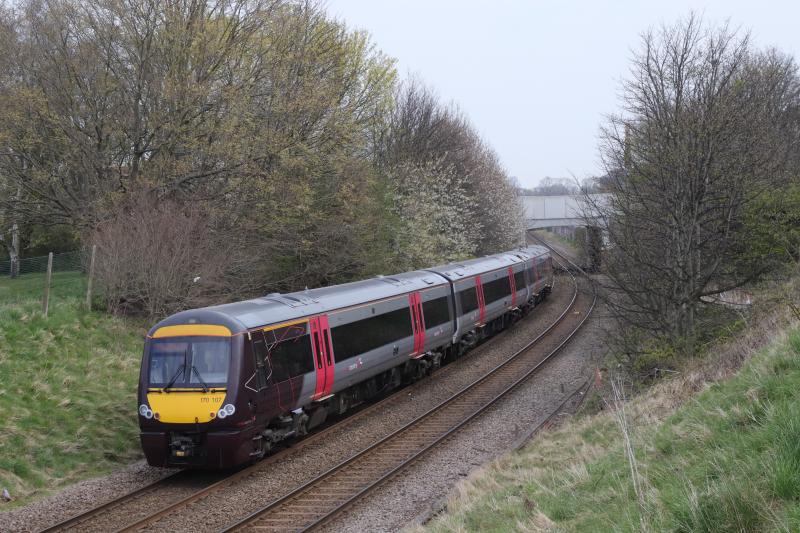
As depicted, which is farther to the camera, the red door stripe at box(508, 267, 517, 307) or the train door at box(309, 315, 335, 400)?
the red door stripe at box(508, 267, 517, 307)

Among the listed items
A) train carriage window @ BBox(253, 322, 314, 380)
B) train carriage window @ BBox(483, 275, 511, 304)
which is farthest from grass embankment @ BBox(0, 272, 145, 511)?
train carriage window @ BBox(483, 275, 511, 304)

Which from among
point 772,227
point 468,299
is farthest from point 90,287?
point 772,227

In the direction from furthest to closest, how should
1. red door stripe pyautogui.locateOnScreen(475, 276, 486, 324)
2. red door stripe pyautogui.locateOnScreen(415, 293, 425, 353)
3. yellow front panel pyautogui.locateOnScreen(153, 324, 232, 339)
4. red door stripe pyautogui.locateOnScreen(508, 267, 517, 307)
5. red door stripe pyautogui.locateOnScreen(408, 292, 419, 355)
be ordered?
red door stripe pyautogui.locateOnScreen(508, 267, 517, 307), red door stripe pyautogui.locateOnScreen(475, 276, 486, 324), red door stripe pyautogui.locateOnScreen(415, 293, 425, 353), red door stripe pyautogui.locateOnScreen(408, 292, 419, 355), yellow front panel pyautogui.locateOnScreen(153, 324, 232, 339)

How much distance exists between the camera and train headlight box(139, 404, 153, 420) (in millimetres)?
11477

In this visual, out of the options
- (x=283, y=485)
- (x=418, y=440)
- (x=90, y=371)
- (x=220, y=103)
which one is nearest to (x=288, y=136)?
(x=220, y=103)

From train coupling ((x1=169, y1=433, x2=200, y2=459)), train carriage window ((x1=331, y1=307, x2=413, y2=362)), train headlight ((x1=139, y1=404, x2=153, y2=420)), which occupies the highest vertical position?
train carriage window ((x1=331, y1=307, x2=413, y2=362))

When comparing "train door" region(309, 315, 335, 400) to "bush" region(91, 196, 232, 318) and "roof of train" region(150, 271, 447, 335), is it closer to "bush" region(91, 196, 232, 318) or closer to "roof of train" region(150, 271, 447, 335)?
"roof of train" region(150, 271, 447, 335)

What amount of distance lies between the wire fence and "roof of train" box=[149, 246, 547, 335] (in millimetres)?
6262

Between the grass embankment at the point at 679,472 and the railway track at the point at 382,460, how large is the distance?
179 centimetres

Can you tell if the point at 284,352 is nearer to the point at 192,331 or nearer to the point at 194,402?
the point at 192,331

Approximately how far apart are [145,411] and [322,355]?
11.5 ft

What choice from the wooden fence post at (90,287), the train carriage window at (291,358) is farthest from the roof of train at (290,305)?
the wooden fence post at (90,287)

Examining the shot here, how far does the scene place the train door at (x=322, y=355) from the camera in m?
13.8

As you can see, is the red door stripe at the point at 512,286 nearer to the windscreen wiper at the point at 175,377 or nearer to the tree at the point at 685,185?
the tree at the point at 685,185
